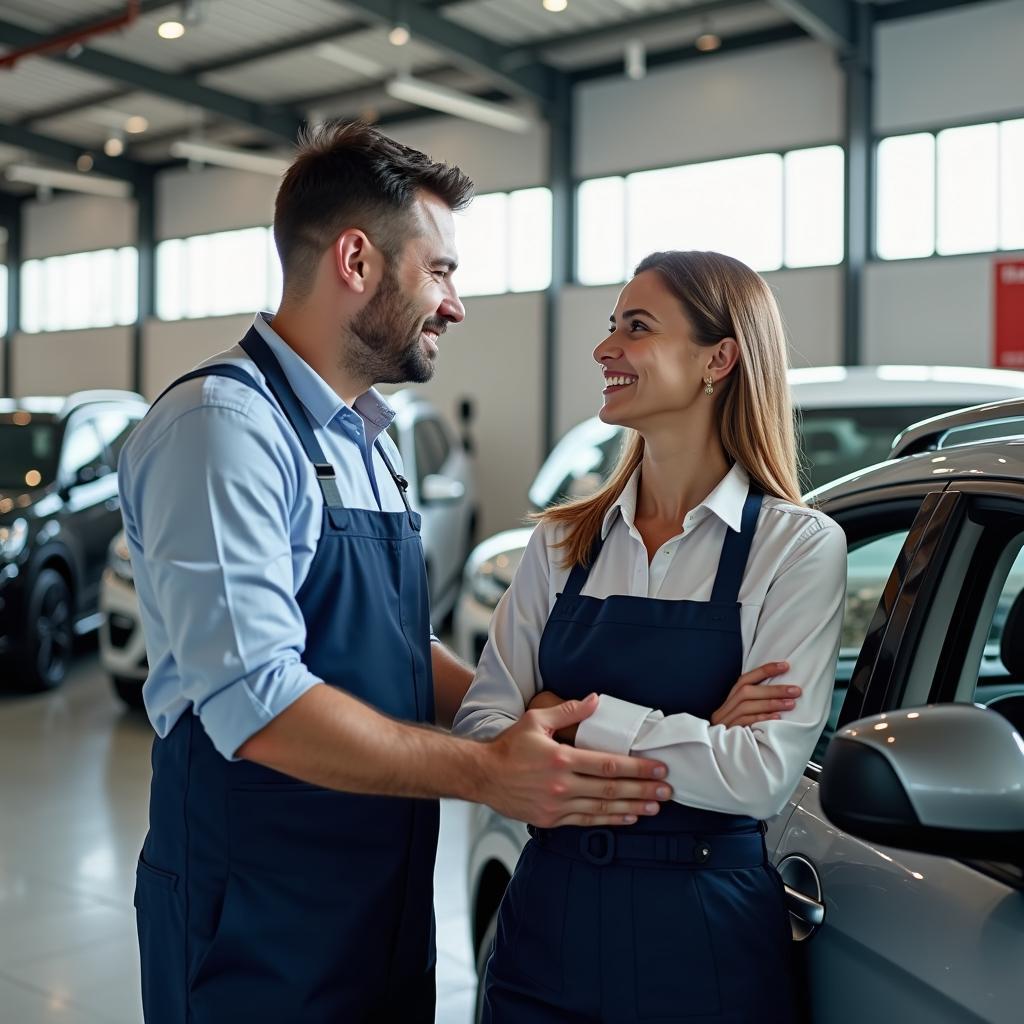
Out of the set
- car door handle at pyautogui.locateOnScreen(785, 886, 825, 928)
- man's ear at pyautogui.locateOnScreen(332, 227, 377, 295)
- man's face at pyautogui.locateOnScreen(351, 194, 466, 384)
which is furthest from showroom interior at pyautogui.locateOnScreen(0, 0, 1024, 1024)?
man's ear at pyautogui.locateOnScreen(332, 227, 377, 295)

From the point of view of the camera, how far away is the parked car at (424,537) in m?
6.47

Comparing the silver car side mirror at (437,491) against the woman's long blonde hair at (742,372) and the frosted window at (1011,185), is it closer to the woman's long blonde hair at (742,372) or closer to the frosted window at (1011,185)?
the frosted window at (1011,185)

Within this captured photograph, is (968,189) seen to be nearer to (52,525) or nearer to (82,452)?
(82,452)

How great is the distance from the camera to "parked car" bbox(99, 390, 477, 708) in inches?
255

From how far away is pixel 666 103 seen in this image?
12.4 metres

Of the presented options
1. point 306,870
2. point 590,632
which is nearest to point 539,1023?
point 306,870

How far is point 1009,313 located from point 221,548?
33.2 feet

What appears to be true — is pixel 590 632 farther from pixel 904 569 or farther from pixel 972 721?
pixel 972 721

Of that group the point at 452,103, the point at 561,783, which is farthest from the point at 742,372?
the point at 452,103

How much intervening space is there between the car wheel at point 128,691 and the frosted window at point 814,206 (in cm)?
735

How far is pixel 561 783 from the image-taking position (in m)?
1.44

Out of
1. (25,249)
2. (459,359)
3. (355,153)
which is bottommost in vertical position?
(355,153)

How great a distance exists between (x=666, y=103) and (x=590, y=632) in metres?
11.6

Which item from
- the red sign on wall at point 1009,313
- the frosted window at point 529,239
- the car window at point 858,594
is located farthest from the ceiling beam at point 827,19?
the car window at point 858,594
